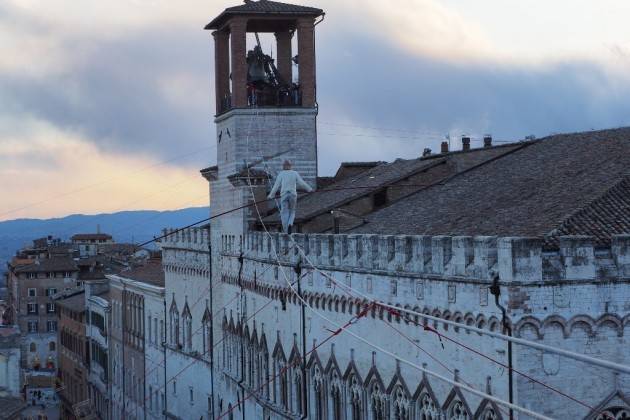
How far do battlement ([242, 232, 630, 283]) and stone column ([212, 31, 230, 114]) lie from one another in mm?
20943

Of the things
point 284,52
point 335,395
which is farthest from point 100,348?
point 335,395

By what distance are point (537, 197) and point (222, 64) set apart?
23929mm

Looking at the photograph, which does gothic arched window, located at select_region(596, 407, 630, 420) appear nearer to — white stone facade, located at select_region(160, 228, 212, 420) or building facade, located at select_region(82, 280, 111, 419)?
white stone facade, located at select_region(160, 228, 212, 420)

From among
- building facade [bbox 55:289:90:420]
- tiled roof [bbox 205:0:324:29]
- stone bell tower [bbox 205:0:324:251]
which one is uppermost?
tiled roof [bbox 205:0:324:29]

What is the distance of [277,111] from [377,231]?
15097 mm

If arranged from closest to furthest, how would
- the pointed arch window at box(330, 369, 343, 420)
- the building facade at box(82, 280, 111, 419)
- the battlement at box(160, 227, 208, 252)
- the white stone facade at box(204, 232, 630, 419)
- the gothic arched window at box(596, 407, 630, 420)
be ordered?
the white stone facade at box(204, 232, 630, 419) → the gothic arched window at box(596, 407, 630, 420) → the pointed arch window at box(330, 369, 343, 420) → the battlement at box(160, 227, 208, 252) → the building facade at box(82, 280, 111, 419)

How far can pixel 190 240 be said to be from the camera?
179 feet

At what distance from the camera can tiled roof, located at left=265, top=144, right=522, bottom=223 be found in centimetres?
4066

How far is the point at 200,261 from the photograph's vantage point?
172 feet

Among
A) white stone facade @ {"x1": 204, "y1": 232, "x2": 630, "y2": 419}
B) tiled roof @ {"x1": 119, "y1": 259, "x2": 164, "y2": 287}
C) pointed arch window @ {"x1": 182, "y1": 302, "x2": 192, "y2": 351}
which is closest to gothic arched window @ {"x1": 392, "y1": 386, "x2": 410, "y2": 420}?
white stone facade @ {"x1": 204, "y1": 232, "x2": 630, "y2": 419}

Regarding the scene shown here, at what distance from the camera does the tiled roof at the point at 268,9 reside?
4788 centimetres

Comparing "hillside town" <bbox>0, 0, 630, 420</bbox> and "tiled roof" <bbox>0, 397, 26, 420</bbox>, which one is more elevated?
"hillside town" <bbox>0, 0, 630, 420</bbox>

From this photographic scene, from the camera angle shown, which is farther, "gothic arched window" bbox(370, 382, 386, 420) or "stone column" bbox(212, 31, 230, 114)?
"stone column" bbox(212, 31, 230, 114)

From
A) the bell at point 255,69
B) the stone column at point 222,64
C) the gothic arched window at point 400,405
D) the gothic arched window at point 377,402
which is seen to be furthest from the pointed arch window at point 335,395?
the stone column at point 222,64
